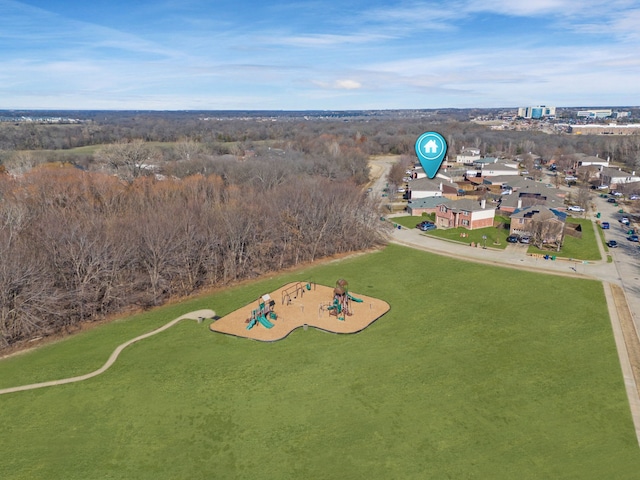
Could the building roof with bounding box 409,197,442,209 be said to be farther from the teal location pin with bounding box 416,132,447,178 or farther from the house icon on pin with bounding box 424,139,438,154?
the house icon on pin with bounding box 424,139,438,154

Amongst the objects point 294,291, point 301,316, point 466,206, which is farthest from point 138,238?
point 466,206

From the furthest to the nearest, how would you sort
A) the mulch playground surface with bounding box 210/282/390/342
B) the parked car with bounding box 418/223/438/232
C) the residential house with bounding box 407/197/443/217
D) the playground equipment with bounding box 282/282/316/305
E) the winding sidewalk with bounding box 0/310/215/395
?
the residential house with bounding box 407/197/443/217 → the parked car with bounding box 418/223/438/232 → the playground equipment with bounding box 282/282/316/305 → the mulch playground surface with bounding box 210/282/390/342 → the winding sidewalk with bounding box 0/310/215/395

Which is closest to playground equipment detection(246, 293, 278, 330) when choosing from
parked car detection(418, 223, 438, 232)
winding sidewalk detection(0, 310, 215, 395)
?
winding sidewalk detection(0, 310, 215, 395)

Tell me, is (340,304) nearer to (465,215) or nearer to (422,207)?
(465,215)

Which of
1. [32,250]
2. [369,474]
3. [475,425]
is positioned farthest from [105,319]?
[475,425]

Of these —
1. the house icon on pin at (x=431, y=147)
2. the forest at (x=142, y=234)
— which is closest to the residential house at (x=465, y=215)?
the forest at (x=142, y=234)

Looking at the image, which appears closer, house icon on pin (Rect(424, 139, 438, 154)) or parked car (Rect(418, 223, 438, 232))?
house icon on pin (Rect(424, 139, 438, 154))
